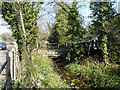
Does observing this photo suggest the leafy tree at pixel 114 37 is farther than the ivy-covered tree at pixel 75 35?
No

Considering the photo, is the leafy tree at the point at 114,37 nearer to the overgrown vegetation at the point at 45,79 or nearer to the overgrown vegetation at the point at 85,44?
the overgrown vegetation at the point at 85,44

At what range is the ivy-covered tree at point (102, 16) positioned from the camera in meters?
6.56

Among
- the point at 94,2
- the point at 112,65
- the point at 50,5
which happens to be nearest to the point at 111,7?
the point at 94,2

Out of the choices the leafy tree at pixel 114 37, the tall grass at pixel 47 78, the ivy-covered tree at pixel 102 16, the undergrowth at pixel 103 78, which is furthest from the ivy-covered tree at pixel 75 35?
the tall grass at pixel 47 78

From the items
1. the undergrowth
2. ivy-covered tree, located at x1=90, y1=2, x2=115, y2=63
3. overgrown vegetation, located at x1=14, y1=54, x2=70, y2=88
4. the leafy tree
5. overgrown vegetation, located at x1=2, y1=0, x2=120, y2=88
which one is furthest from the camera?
ivy-covered tree, located at x1=90, y1=2, x2=115, y2=63

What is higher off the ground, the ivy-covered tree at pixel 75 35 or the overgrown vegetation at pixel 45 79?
the ivy-covered tree at pixel 75 35

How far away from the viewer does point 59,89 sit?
396 centimetres

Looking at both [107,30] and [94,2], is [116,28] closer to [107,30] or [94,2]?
[107,30]

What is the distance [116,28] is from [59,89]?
515 cm

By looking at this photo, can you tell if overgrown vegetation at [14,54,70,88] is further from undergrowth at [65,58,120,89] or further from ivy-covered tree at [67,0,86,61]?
ivy-covered tree at [67,0,86,61]

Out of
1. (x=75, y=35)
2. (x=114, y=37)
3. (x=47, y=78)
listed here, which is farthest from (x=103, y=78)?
(x=75, y=35)

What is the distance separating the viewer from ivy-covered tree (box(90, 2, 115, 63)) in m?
6.56

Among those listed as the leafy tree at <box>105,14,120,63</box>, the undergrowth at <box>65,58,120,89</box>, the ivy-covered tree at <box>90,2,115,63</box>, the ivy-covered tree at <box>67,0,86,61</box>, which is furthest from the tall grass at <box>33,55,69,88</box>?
the leafy tree at <box>105,14,120,63</box>

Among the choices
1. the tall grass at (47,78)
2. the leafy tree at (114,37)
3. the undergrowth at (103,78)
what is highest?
the leafy tree at (114,37)
